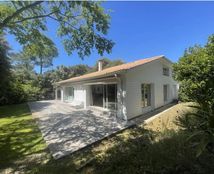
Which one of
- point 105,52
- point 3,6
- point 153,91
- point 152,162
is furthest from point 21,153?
point 153,91

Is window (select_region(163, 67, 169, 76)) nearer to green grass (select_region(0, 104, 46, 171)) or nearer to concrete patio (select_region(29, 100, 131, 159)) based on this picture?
concrete patio (select_region(29, 100, 131, 159))

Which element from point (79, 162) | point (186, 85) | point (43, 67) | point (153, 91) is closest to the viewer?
point (79, 162)

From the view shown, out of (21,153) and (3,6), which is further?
(3,6)

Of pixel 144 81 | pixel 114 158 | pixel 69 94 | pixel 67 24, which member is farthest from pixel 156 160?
pixel 69 94

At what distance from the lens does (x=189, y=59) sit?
14039mm

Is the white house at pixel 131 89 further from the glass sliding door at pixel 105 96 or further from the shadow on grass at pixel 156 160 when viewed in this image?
the shadow on grass at pixel 156 160

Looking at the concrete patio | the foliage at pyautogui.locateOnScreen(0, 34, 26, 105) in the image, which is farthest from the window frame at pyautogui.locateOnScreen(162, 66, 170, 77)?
the foliage at pyautogui.locateOnScreen(0, 34, 26, 105)

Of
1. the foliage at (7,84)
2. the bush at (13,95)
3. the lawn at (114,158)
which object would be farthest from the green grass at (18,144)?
the bush at (13,95)

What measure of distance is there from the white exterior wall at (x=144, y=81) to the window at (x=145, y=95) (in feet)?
1.15

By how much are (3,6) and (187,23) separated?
14087mm

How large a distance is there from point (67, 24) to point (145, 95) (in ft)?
28.5

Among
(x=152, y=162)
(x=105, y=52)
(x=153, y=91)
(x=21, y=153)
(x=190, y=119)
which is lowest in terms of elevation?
(x=21, y=153)

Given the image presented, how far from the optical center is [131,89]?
13.0 metres

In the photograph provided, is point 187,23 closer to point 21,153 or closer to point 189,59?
point 189,59
